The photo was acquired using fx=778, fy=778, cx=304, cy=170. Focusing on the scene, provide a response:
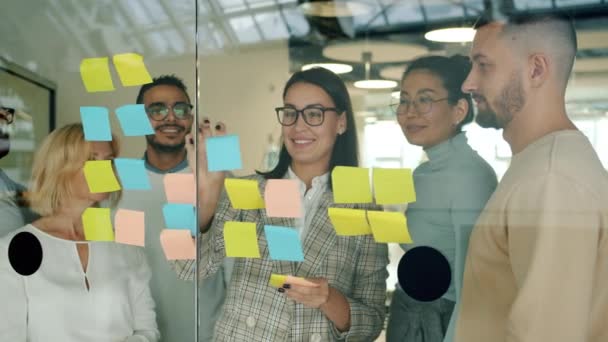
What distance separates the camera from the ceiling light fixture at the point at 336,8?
8.17ft

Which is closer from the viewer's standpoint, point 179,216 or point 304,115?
point 304,115

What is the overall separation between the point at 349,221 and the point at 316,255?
16 cm

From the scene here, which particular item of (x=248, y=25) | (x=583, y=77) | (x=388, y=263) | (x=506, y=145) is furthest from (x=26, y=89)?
(x=583, y=77)

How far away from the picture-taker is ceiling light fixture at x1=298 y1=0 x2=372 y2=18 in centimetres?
249

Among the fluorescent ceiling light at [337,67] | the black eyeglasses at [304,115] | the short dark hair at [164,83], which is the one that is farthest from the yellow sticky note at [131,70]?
the fluorescent ceiling light at [337,67]

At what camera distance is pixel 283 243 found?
2615 millimetres

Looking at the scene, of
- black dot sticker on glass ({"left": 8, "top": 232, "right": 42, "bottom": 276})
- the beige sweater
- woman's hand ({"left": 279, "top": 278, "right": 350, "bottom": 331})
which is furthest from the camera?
black dot sticker on glass ({"left": 8, "top": 232, "right": 42, "bottom": 276})

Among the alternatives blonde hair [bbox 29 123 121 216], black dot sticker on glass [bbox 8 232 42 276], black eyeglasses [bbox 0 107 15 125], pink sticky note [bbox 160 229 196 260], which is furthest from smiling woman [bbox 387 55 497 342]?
black eyeglasses [bbox 0 107 15 125]

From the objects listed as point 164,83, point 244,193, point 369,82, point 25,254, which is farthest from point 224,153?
point 25,254

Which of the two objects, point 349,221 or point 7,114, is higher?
point 7,114

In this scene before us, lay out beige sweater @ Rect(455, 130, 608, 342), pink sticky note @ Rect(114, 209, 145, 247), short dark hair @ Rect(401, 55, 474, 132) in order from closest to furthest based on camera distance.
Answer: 1. beige sweater @ Rect(455, 130, 608, 342)
2. short dark hair @ Rect(401, 55, 474, 132)
3. pink sticky note @ Rect(114, 209, 145, 247)

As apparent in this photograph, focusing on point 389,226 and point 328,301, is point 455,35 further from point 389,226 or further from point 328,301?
point 328,301

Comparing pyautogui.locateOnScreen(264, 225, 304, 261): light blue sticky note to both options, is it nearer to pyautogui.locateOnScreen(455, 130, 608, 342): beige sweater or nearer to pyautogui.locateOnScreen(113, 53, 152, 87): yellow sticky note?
pyautogui.locateOnScreen(455, 130, 608, 342): beige sweater

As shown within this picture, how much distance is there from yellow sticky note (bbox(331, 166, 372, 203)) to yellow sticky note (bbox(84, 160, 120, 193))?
34.9 inches
